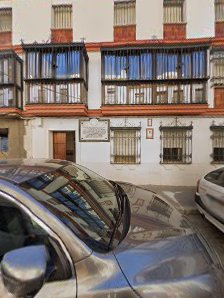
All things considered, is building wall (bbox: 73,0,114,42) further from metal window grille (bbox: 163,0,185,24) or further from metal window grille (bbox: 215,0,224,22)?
metal window grille (bbox: 215,0,224,22)

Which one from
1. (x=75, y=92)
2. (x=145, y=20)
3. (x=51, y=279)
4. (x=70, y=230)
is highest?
(x=145, y=20)

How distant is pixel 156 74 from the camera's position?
9.20 meters

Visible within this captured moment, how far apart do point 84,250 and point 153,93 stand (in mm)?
8653

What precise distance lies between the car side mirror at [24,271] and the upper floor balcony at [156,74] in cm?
862

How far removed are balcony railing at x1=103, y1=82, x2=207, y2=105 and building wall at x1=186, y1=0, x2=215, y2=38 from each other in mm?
2171

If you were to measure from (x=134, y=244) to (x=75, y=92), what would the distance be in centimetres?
839

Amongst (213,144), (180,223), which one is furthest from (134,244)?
(213,144)

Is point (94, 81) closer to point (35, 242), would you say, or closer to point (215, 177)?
point (215, 177)

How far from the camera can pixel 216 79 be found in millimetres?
9312

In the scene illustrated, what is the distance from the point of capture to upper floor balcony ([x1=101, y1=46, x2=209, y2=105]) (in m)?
9.07

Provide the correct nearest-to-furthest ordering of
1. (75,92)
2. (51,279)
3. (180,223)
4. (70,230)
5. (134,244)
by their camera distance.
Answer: (51,279) < (70,230) < (134,244) < (180,223) < (75,92)

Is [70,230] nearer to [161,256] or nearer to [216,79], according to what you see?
[161,256]

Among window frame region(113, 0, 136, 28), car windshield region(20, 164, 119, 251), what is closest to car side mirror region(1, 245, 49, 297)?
car windshield region(20, 164, 119, 251)

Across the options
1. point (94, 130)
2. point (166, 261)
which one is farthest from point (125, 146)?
point (166, 261)
